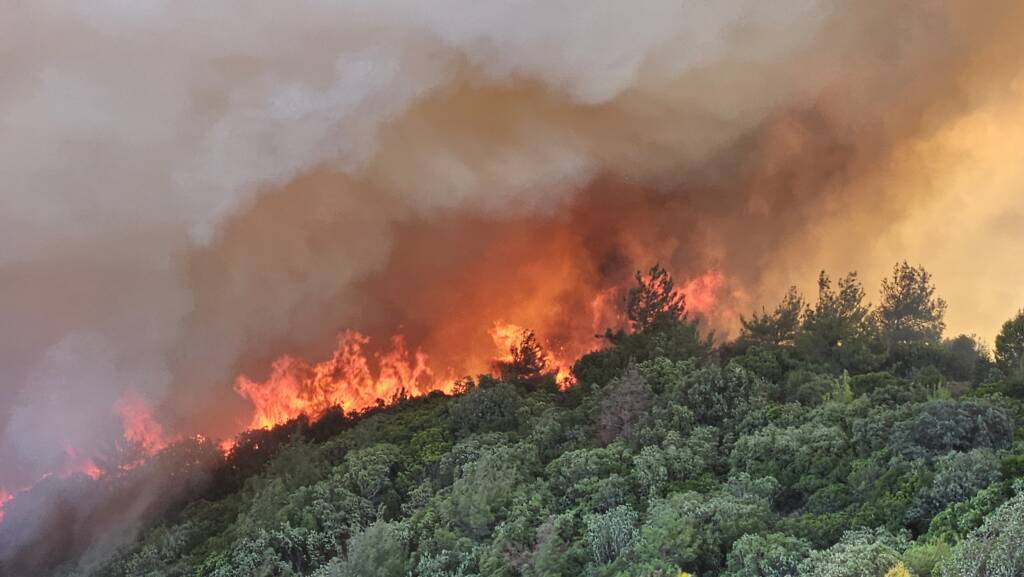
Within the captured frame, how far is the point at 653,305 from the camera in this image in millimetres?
39719

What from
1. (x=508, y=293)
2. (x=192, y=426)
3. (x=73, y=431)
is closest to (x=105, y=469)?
(x=73, y=431)

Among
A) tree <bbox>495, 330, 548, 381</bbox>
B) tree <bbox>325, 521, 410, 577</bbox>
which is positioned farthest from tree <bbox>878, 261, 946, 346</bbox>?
A: tree <bbox>325, 521, 410, 577</bbox>

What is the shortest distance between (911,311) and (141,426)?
3199cm

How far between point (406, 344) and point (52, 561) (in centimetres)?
1724

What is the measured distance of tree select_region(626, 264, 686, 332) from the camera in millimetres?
39156

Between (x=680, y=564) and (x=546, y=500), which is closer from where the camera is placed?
(x=680, y=564)

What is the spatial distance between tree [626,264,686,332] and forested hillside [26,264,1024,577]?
5.36 feet

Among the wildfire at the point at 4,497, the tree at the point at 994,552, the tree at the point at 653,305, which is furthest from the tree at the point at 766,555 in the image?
the wildfire at the point at 4,497

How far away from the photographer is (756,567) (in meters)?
18.3

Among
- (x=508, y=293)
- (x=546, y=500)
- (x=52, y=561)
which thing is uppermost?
(x=508, y=293)

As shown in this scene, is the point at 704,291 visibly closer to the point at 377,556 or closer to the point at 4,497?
the point at 377,556

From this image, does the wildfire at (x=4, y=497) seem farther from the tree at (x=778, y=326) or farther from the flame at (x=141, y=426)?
the tree at (x=778, y=326)

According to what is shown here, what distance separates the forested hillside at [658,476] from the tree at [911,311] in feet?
12.5

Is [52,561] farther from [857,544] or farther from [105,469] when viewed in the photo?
[857,544]
